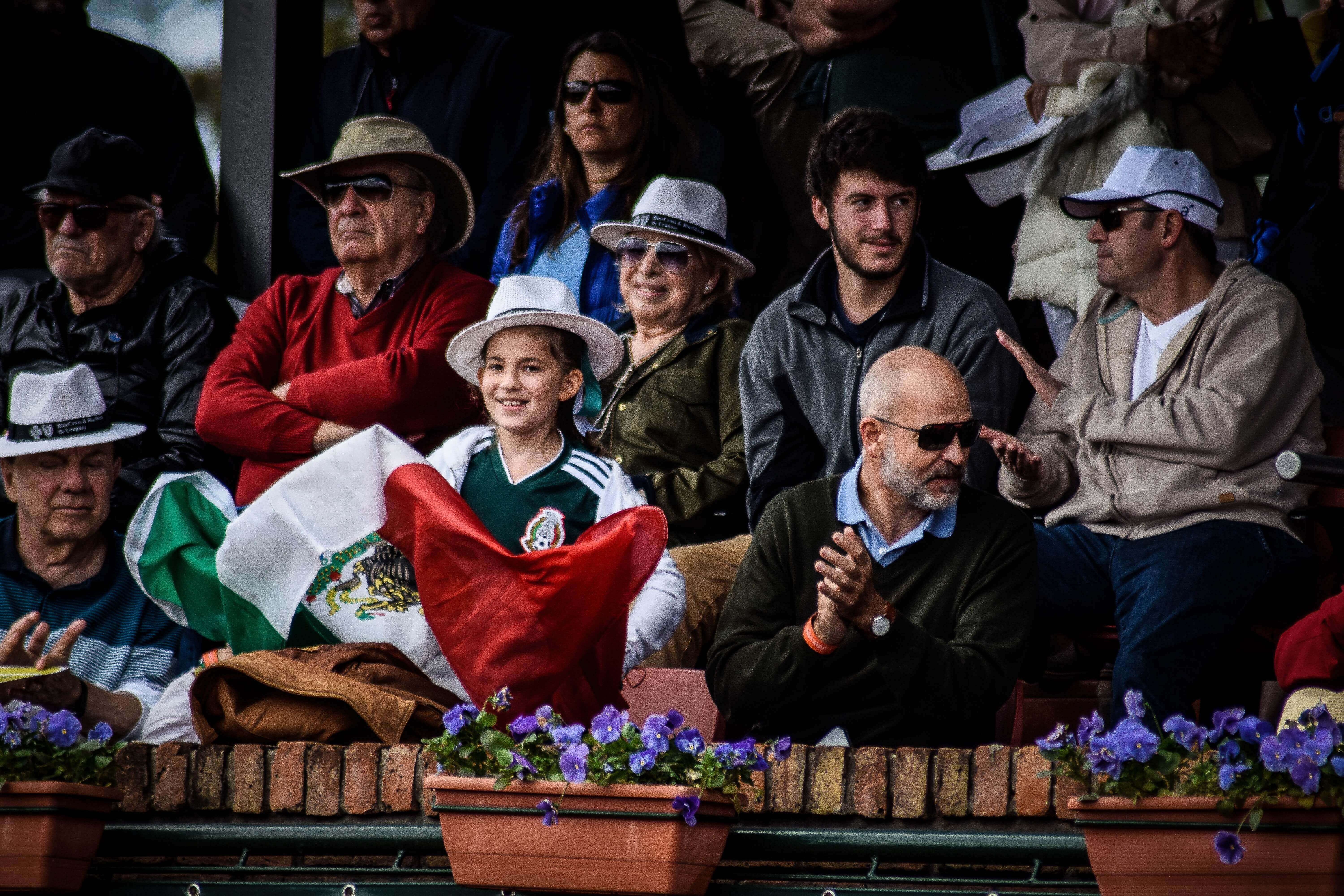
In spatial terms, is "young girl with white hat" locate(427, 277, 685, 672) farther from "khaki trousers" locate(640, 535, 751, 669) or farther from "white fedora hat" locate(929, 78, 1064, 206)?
"white fedora hat" locate(929, 78, 1064, 206)

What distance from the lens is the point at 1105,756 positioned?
297 cm

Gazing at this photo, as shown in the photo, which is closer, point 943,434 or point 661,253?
point 943,434

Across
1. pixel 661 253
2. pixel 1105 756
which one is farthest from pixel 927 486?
pixel 661 253

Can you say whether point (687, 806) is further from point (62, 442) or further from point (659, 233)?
point (62, 442)

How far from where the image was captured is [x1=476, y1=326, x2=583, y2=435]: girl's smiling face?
4484mm

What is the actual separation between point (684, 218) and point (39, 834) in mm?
2700

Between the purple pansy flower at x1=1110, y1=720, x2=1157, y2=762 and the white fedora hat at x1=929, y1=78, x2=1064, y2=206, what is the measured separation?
9.65 ft

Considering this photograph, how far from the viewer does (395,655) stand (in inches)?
157

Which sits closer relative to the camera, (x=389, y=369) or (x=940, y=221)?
(x=389, y=369)

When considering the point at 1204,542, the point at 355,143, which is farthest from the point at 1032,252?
the point at 355,143

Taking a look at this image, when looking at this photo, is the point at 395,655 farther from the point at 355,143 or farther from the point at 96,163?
the point at 96,163

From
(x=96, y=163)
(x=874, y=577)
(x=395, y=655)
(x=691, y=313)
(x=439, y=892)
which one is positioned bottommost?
(x=439, y=892)

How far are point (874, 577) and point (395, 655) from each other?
109 cm

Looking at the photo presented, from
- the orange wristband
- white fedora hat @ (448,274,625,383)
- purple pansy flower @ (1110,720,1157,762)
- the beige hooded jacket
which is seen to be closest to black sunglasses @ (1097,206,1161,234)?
the beige hooded jacket
